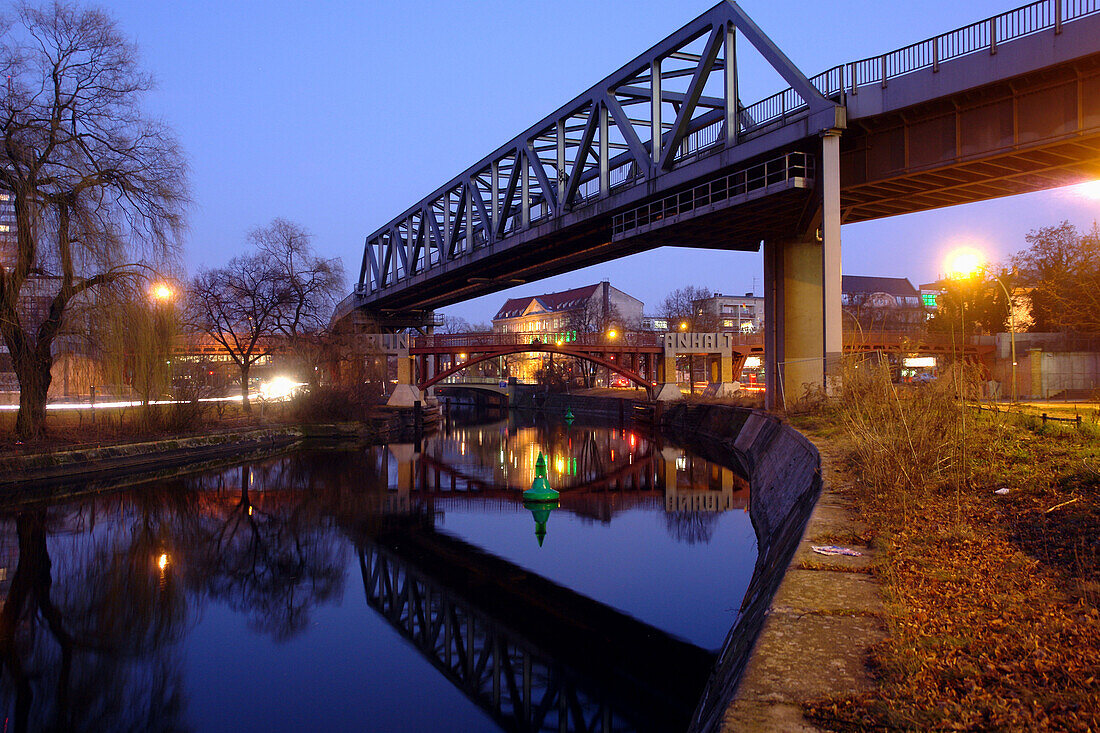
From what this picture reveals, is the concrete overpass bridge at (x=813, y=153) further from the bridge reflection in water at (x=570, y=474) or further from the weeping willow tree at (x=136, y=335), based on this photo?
the weeping willow tree at (x=136, y=335)

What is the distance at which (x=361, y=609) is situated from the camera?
1239 cm

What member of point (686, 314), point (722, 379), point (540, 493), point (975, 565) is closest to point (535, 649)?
point (975, 565)

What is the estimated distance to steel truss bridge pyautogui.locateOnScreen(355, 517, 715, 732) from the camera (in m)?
8.41

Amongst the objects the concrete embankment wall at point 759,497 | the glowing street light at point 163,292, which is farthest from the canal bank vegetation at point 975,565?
the glowing street light at point 163,292

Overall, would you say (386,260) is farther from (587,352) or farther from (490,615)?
(490,615)

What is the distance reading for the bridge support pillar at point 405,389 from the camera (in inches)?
2205

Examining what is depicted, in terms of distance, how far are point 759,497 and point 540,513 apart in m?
6.15

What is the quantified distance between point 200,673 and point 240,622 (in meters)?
2.08

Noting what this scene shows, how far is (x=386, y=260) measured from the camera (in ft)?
228

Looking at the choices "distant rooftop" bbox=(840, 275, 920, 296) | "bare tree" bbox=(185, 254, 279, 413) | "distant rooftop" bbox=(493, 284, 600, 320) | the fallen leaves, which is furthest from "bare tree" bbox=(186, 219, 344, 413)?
"distant rooftop" bbox=(840, 275, 920, 296)

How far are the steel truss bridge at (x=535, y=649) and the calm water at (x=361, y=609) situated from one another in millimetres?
35

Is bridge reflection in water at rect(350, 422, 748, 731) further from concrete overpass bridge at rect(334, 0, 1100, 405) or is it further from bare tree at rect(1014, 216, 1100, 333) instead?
bare tree at rect(1014, 216, 1100, 333)

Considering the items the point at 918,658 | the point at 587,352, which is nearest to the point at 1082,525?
the point at 918,658

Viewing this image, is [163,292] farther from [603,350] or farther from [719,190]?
[603,350]
